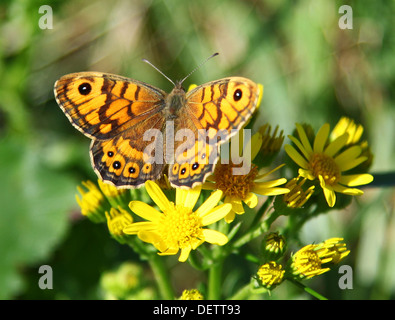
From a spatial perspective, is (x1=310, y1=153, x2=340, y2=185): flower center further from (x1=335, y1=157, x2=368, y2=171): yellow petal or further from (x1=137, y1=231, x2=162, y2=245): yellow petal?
(x1=137, y1=231, x2=162, y2=245): yellow petal

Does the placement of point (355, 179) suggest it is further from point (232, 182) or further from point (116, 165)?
point (116, 165)

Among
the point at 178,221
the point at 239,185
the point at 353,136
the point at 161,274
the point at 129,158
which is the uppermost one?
the point at 353,136

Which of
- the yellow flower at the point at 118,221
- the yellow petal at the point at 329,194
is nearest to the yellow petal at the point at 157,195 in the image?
the yellow flower at the point at 118,221

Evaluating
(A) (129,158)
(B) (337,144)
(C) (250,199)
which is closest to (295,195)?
(C) (250,199)

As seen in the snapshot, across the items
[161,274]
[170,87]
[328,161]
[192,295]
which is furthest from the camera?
[170,87]

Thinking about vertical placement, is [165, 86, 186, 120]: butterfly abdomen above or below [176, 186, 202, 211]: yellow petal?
above

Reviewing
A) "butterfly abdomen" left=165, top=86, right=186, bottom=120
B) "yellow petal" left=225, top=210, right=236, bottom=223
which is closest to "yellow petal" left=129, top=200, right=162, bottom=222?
"yellow petal" left=225, top=210, right=236, bottom=223
